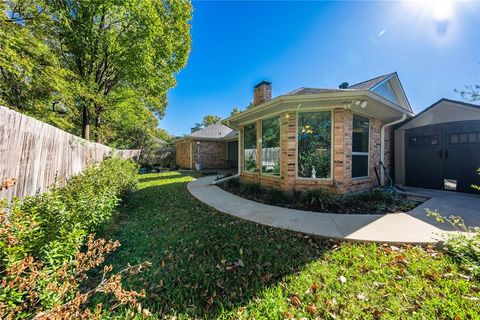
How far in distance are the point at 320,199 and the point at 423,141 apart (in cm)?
610

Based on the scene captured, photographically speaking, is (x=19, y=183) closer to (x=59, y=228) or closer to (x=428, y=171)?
(x=59, y=228)

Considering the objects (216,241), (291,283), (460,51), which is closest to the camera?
(291,283)

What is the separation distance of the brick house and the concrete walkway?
1382 mm

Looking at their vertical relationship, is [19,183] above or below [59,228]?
above

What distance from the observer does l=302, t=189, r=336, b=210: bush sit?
4785mm

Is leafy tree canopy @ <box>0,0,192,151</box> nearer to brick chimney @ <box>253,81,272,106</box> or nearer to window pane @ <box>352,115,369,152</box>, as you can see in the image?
brick chimney @ <box>253,81,272,106</box>

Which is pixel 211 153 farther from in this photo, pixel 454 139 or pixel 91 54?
pixel 454 139

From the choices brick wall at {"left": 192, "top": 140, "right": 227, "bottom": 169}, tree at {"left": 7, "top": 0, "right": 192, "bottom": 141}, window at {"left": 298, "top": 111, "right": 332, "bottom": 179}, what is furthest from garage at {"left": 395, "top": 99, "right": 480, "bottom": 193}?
brick wall at {"left": 192, "top": 140, "right": 227, "bottom": 169}

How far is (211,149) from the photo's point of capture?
54.8 feet

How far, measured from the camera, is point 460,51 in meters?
6.77

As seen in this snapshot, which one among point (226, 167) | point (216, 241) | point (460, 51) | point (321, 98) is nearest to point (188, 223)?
point (216, 241)

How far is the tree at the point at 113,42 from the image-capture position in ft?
23.0

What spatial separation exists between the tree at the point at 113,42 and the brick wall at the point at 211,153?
20.3ft

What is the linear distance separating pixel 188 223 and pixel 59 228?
244 centimetres
